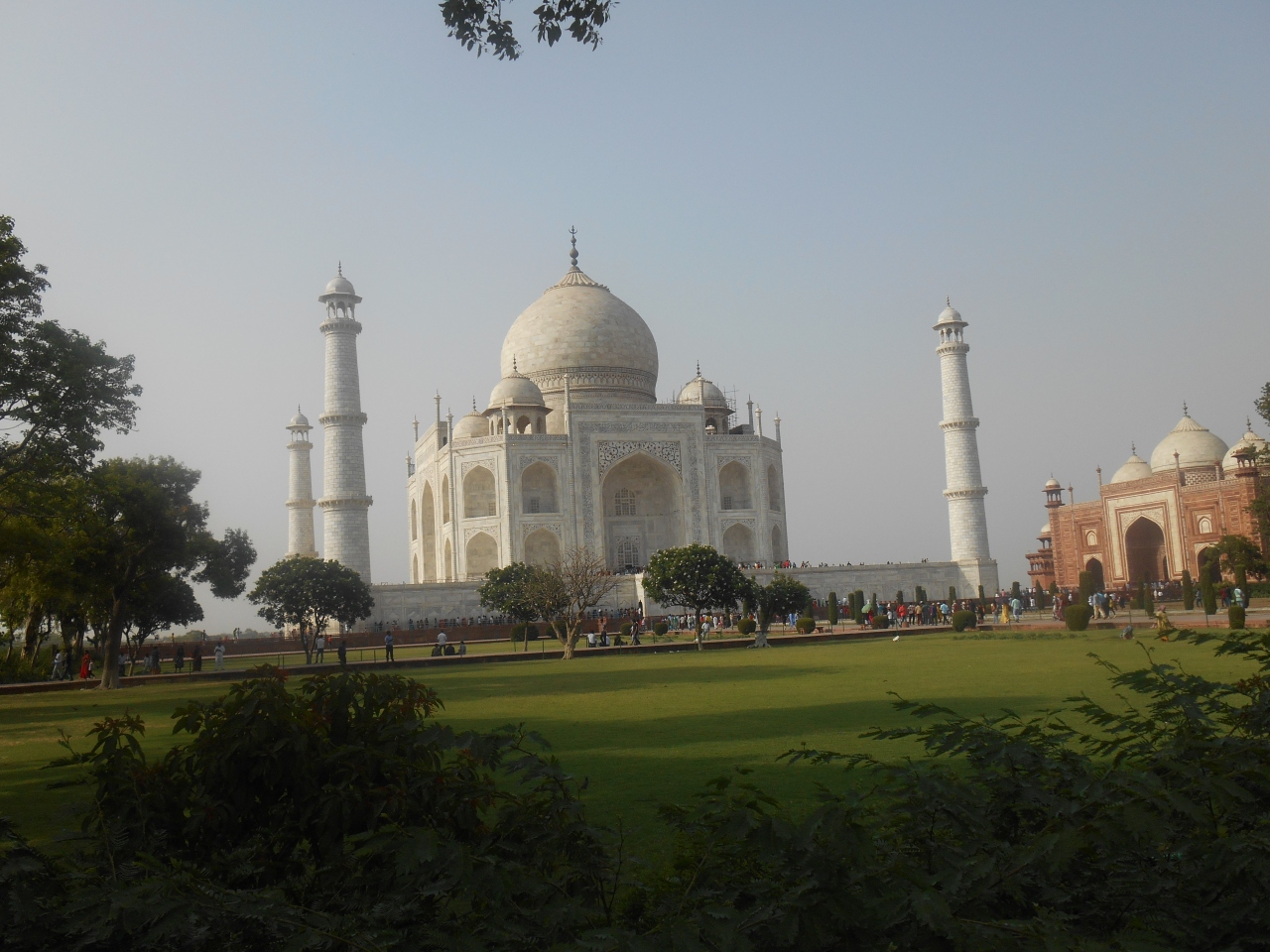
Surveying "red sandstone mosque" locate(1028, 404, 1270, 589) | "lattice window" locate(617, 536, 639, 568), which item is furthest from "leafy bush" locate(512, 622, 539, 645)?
"red sandstone mosque" locate(1028, 404, 1270, 589)

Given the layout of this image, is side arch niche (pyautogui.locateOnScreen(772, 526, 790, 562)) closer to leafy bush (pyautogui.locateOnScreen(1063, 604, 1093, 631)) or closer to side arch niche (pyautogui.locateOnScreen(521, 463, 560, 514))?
side arch niche (pyautogui.locateOnScreen(521, 463, 560, 514))

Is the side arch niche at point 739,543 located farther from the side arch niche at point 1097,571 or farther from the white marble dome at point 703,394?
the side arch niche at point 1097,571

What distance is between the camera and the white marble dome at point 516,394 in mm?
35406

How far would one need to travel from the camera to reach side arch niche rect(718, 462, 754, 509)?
36.3 metres

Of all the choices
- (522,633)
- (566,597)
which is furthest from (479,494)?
(566,597)

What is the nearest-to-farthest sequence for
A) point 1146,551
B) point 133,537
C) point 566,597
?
point 133,537
point 566,597
point 1146,551

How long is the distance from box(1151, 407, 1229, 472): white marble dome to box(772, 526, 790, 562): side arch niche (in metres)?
13.2

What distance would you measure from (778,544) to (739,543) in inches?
58.9

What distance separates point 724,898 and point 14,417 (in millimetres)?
12675

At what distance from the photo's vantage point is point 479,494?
34.6 m

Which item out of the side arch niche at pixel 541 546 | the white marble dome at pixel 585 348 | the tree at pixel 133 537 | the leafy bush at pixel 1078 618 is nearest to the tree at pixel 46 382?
the tree at pixel 133 537

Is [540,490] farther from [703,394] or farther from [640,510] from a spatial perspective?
[703,394]

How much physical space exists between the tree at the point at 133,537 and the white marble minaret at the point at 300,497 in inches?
760

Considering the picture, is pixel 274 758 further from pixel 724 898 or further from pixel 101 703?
pixel 101 703
